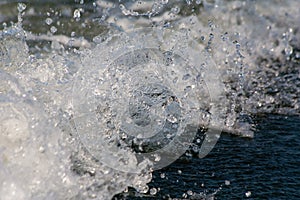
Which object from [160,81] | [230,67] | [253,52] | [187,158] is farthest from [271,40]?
[187,158]

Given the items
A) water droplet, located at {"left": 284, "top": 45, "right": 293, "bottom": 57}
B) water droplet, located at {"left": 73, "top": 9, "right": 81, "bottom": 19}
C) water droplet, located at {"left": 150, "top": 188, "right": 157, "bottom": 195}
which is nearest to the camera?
water droplet, located at {"left": 150, "top": 188, "right": 157, "bottom": 195}

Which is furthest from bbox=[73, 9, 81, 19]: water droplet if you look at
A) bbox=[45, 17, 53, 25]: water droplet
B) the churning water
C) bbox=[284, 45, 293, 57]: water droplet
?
bbox=[284, 45, 293, 57]: water droplet

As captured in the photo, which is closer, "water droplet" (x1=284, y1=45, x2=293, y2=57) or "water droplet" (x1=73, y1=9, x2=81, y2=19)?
"water droplet" (x1=284, y1=45, x2=293, y2=57)

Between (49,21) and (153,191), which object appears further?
(49,21)

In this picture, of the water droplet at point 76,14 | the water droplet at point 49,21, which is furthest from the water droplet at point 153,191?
the water droplet at point 76,14

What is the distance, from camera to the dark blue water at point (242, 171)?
394 centimetres

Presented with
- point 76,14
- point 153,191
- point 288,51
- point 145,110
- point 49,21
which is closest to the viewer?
point 153,191

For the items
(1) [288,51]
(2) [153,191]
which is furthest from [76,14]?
(2) [153,191]

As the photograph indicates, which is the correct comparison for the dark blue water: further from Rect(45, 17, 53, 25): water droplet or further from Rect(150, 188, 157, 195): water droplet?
Rect(45, 17, 53, 25): water droplet

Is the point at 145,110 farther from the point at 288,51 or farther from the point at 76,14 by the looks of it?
the point at 76,14

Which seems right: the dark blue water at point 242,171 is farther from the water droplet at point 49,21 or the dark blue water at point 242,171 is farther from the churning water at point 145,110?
the water droplet at point 49,21

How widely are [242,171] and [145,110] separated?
119 centimetres

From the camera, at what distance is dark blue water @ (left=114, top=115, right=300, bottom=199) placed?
3.94 meters

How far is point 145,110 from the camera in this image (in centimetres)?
510
